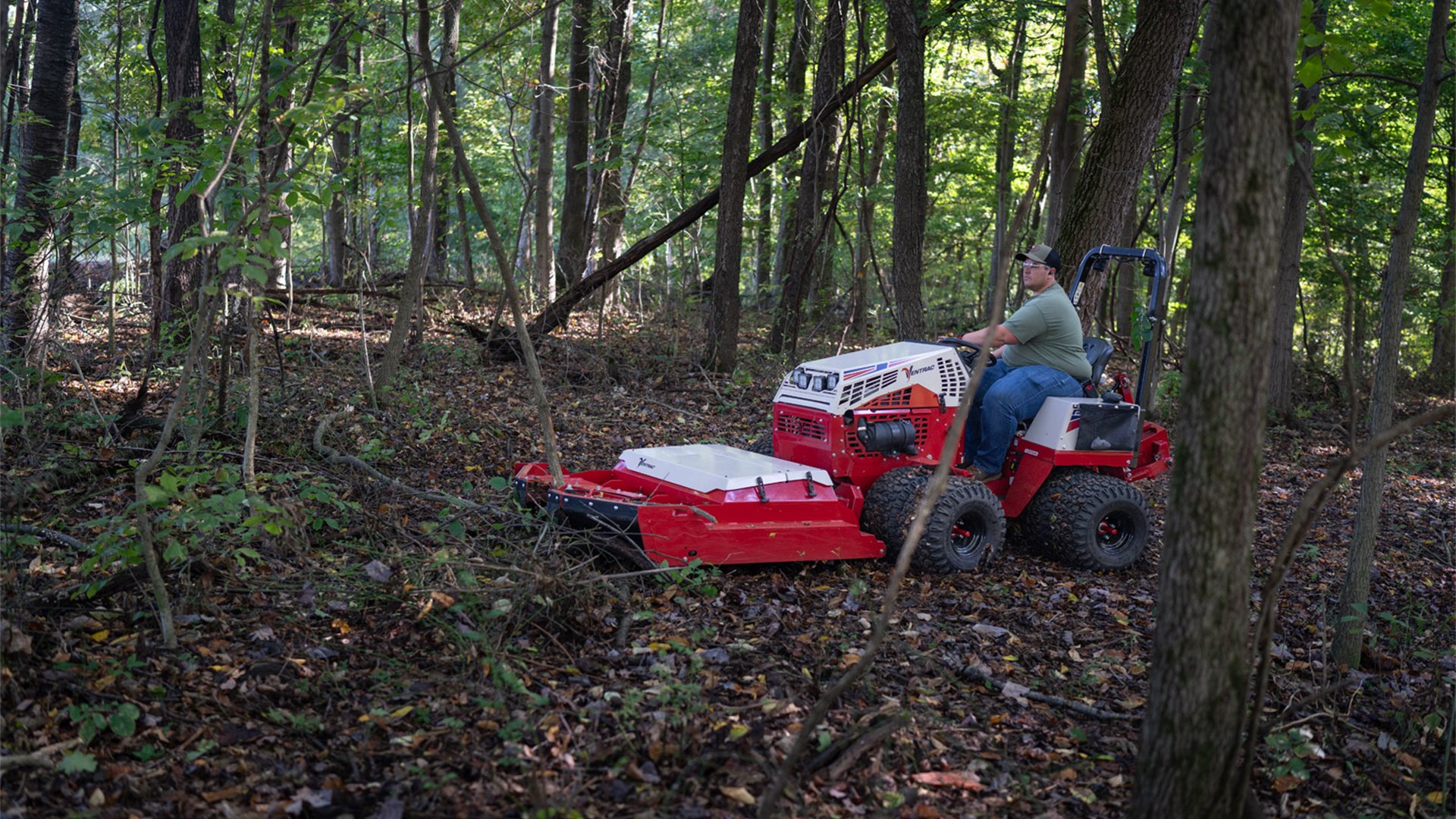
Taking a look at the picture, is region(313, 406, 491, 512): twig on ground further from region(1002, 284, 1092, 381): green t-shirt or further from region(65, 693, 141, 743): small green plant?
region(1002, 284, 1092, 381): green t-shirt

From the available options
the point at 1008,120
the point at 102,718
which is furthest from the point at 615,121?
the point at 102,718

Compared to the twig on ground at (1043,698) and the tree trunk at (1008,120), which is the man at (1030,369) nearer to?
the twig on ground at (1043,698)

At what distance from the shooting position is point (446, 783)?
3.20m

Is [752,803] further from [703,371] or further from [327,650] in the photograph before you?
[703,371]

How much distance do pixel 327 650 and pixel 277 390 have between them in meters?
4.26

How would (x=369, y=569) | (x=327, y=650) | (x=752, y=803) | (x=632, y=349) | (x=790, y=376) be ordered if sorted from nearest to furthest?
(x=752, y=803) < (x=327, y=650) < (x=369, y=569) < (x=790, y=376) < (x=632, y=349)

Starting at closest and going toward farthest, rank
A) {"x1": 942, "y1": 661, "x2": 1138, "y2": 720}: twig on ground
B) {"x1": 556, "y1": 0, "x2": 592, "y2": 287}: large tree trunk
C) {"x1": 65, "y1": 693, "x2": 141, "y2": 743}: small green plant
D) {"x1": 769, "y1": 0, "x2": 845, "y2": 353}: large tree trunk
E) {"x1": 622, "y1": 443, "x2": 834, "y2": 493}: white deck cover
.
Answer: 1. {"x1": 65, "y1": 693, "x2": 141, "y2": 743}: small green plant
2. {"x1": 942, "y1": 661, "x2": 1138, "y2": 720}: twig on ground
3. {"x1": 622, "y1": 443, "x2": 834, "y2": 493}: white deck cover
4. {"x1": 769, "y1": 0, "x2": 845, "y2": 353}: large tree trunk
5. {"x1": 556, "y1": 0, "x2": 592, "y2": 287}: large tree trunk

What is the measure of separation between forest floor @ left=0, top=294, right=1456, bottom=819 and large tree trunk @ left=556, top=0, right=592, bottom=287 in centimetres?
847

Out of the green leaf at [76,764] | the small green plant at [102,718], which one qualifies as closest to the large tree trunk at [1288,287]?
the small green plant at [102,718]

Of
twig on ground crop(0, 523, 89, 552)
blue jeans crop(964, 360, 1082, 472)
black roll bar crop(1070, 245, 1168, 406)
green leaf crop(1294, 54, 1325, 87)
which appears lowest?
twig on ground crop(0, 523, 89, 552)

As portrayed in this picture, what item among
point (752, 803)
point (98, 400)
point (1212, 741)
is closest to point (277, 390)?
point (98, 400)

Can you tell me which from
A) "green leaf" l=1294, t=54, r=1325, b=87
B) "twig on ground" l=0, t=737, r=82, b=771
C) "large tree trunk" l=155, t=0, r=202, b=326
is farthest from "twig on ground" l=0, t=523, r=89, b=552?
"green leaf" l=1294, t=54, r=1325, b=87

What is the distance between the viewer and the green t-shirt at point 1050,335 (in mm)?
6426

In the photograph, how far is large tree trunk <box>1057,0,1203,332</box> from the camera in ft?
28.1
